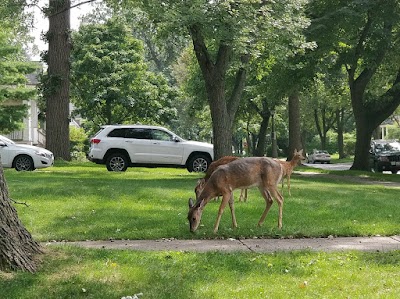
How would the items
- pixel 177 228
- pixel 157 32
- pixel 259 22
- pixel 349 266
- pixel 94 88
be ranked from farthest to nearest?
pixel 94 88 → pixel 157 32 → pixel 259 22 → pixel 177 228 → pixel 349 266

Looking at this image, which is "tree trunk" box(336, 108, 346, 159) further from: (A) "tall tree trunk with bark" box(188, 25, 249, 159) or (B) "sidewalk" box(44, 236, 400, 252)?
(B) "sidewalk" box(44, 236, 400, 252)

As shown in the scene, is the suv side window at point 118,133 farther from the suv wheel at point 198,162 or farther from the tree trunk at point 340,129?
the tree trunk at point 340,129

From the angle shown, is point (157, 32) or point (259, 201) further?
point (157, 32)

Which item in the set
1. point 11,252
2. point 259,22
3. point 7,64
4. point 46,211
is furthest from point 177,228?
point 7,64

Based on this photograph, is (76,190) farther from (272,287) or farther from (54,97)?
(54,97)

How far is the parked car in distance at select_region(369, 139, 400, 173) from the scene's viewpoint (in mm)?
30438

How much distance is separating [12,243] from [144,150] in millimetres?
16515

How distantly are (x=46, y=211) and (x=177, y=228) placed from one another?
9.34 feet

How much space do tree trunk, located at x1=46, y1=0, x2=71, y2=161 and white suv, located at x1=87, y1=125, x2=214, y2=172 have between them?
138 inches

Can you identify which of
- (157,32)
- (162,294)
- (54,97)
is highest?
(157,32)

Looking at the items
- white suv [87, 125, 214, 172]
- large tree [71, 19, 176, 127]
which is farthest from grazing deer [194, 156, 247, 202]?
large tree [71, 19, 176, 127]

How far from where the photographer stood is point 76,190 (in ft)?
45.6

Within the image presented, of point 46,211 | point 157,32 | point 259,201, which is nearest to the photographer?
point 46,211

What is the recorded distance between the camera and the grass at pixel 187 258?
5.75m
